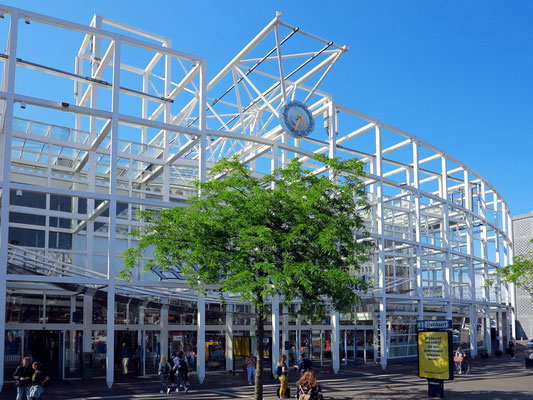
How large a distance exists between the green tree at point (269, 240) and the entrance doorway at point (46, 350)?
28.2 ft

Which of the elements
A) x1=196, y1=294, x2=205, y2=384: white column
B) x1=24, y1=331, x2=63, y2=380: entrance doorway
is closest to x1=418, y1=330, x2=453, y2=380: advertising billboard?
x1=196, y1=294, x2=205, y2=384: white column

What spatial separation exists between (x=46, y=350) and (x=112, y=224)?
638 cm

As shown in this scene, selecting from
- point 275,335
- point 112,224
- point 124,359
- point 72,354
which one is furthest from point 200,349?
point 112,224

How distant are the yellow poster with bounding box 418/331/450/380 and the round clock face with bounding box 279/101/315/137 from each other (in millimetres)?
11647

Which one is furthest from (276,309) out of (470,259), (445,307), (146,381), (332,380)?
(470,259)

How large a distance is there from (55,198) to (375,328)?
62.5ft

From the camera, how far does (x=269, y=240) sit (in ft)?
50.2

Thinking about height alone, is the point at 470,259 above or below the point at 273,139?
below

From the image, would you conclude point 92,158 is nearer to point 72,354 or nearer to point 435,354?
point 72,354

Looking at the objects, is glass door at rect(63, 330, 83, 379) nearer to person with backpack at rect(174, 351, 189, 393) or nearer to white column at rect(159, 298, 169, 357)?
white column at rect(159, 298, 169, 357)

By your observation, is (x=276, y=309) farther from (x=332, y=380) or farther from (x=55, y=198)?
(x=55, y=198)

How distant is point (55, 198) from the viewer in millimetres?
27969

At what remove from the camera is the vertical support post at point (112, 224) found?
67.7 feet

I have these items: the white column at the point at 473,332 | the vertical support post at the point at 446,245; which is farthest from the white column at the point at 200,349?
the white column at the point at 473,332
